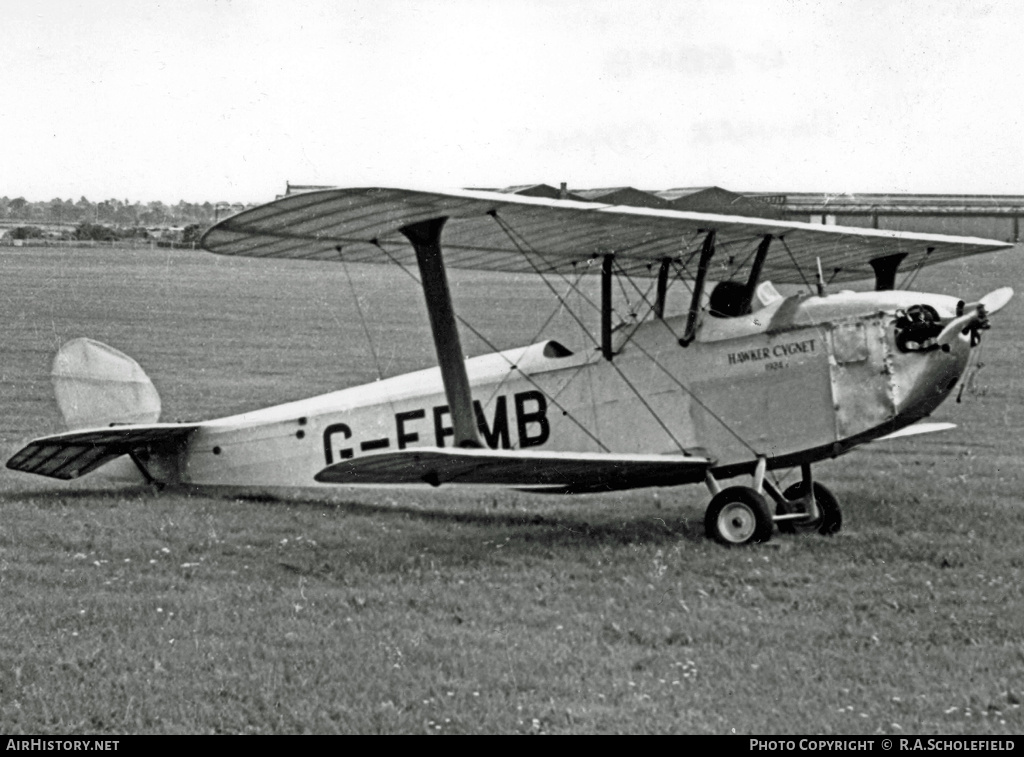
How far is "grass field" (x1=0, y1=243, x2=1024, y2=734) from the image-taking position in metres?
5.57

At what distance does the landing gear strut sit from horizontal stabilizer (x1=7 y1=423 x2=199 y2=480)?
15.2 ft

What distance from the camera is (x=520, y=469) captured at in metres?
8.90

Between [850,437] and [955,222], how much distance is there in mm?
39021

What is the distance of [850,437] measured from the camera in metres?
9.35

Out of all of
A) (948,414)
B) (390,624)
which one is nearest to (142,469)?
(390,624)

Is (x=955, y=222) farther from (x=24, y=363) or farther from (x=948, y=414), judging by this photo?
(x=24, y=363)

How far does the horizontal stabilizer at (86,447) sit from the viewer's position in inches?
417

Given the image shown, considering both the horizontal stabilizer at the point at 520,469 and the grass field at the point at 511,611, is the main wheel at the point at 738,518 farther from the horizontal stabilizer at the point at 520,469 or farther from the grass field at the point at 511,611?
the horizontal stabilizer at the point at 520,469

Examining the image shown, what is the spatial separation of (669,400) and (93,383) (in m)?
4.77

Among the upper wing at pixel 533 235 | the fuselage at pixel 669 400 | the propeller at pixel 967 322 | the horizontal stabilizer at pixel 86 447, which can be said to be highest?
the upper wing at pixel 533 235

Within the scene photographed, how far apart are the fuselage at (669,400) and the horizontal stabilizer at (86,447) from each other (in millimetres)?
230

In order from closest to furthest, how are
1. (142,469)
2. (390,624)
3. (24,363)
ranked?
1. (390,624)
2. (142,469)
3. (24,363)

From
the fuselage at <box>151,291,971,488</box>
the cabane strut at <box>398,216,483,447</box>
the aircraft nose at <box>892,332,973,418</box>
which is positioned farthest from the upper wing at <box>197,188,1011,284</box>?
the aircraft nose at <box>892,332,973,418</box>

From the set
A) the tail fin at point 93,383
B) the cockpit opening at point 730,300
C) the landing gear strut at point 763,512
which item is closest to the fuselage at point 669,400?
the cockpit opening at point 730,300
